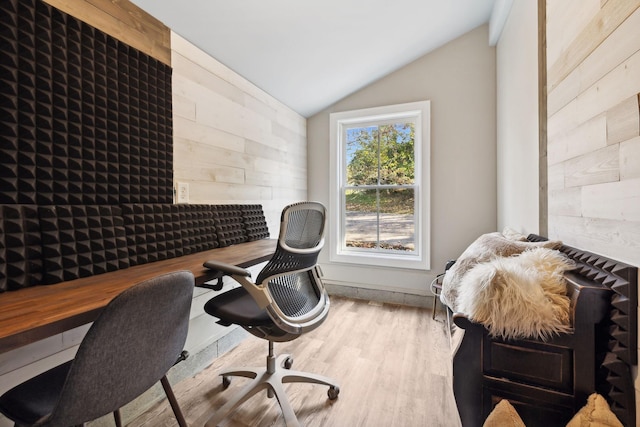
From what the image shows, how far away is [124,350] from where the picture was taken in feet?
2.48

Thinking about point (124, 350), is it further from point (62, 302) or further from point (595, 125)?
point (595, 125)

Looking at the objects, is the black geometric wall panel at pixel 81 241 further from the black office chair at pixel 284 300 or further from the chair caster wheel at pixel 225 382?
the chair caster wheel at pixel 225 382

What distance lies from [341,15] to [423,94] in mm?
1318

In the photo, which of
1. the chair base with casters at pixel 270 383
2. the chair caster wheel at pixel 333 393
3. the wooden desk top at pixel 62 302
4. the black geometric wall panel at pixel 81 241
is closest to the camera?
the wooden desk top at pixel 62 302

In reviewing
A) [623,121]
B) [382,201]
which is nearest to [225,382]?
[623,121]

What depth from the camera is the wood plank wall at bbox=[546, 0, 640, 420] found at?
2.83ft

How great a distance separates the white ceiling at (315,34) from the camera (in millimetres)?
1720

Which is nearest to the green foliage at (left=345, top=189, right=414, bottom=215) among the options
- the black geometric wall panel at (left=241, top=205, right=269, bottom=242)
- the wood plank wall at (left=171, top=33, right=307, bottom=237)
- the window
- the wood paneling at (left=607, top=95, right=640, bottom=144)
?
the window

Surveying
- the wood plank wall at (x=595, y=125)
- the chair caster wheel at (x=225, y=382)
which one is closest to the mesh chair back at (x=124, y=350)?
the chair caster wheel at (x=225, y=382)

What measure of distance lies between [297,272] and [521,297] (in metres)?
0.92

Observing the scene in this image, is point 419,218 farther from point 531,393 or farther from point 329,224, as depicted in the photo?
point 531,393

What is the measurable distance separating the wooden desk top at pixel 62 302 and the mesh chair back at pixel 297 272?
228 mm

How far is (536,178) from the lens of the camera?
165cm

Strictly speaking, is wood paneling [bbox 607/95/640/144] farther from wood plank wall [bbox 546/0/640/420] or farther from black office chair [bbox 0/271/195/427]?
black office chair [bbox 0/271/195/427]
